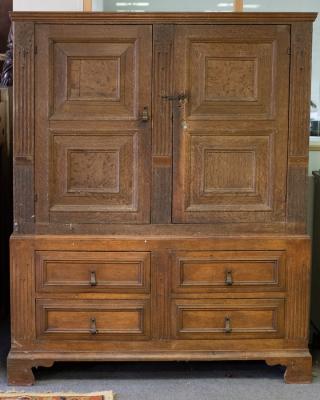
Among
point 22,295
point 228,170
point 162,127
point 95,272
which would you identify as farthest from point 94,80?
point 22,295

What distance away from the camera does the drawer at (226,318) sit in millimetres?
2896

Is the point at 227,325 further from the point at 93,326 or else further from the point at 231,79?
the point at 231,79

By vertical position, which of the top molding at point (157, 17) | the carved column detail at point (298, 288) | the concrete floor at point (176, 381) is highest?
the top molding at point (157, 17)

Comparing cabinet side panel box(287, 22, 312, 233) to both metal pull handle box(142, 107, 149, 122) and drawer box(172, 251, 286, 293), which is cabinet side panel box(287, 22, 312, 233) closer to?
drawer box(172, 251, 286, 293)

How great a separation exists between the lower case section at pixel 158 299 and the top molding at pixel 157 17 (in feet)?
2.89

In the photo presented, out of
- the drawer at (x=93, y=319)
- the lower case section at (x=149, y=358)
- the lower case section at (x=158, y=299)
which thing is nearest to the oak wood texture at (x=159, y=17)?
the lower case section at (x=158, y=299)

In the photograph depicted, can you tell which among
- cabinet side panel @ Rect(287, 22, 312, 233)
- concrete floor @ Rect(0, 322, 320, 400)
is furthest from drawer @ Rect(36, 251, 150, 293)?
cabinet side panel @ Rect(287, 22, 312, 233)

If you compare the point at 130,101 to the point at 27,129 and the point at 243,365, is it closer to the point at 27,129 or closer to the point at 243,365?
the point at 27,129

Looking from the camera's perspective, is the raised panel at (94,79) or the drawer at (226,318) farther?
the drawer at (226,318)

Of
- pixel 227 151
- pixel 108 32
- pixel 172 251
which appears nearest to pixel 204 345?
pixel 172 251

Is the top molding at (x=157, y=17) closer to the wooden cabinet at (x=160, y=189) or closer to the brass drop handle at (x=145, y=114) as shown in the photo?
the wooden cabinet at (x=160, y=189)

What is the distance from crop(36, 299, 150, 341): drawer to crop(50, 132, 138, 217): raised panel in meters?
0.38

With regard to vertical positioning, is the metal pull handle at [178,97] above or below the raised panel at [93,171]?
above

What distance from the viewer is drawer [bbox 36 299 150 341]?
2883mm
